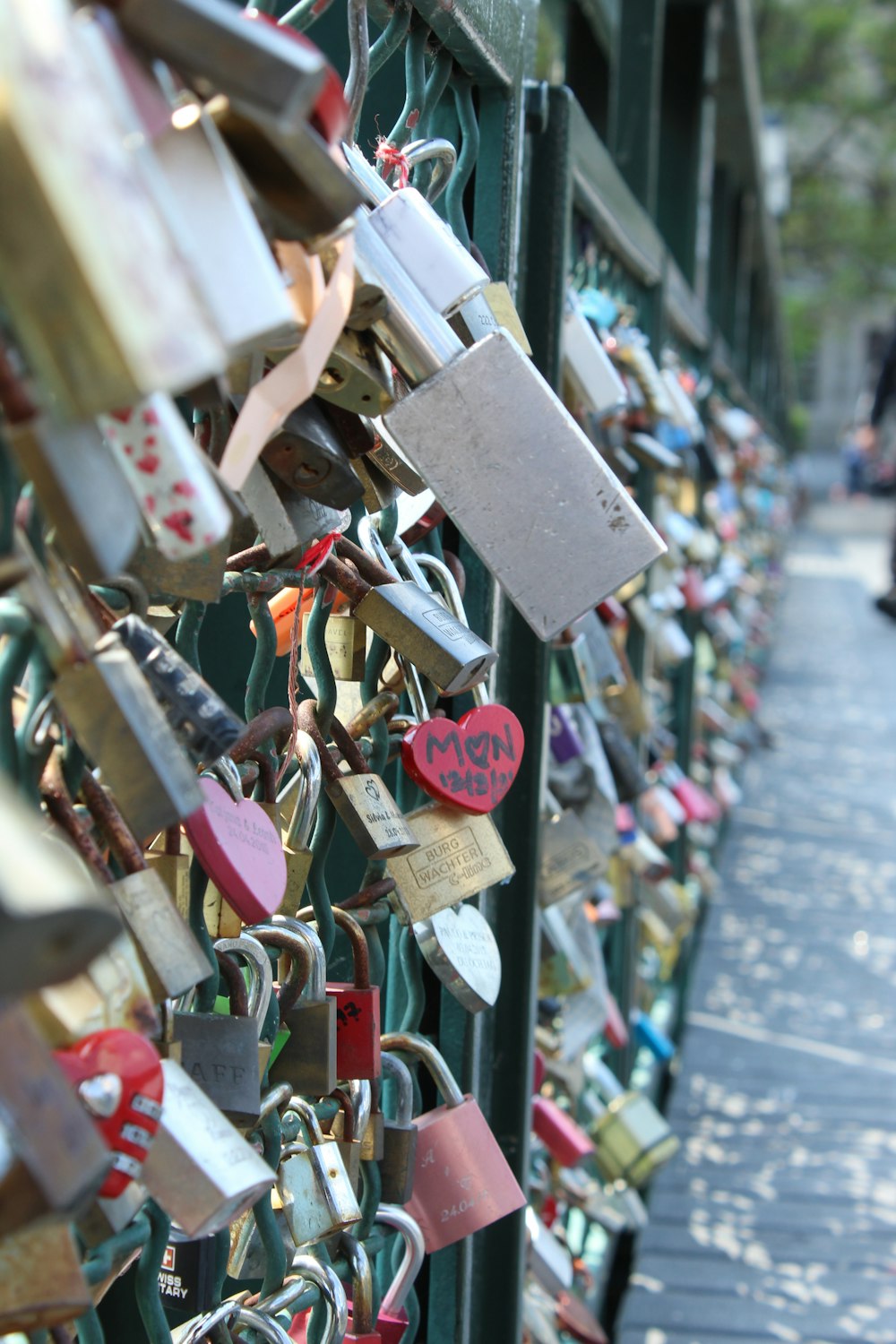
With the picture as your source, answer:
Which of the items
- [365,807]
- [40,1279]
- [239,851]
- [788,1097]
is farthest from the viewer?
[788,1097]

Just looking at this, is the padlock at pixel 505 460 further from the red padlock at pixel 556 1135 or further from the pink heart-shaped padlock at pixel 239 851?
the red padlock at pixel 556 1135

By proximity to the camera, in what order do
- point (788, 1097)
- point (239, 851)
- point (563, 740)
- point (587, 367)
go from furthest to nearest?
point (788, 1097), point (563, 740), point (587, 367), point (239, 851)

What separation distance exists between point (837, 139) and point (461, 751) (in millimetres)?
38375

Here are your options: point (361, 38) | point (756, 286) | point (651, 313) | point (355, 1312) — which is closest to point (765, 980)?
point (651, 313)

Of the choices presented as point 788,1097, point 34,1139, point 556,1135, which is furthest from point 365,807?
point 788,1097

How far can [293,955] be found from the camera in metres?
→ 1.17

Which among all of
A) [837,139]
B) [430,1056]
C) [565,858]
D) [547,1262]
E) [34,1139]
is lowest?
[837,139]

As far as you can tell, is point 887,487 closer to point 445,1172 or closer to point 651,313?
point 651,313

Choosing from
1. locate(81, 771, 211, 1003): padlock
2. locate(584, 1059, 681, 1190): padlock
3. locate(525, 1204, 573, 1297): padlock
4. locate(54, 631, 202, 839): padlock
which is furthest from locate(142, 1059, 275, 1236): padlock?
locate(584, 1059, 681, 1190): padlock

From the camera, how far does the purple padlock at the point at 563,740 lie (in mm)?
2025

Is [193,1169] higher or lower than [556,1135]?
higher

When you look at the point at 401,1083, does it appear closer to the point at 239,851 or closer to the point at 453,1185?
the point at 453,1185

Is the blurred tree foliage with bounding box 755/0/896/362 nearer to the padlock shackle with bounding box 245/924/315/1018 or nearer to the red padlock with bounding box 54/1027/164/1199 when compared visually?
the padlock shackle with bounding box 245/924/315/1018

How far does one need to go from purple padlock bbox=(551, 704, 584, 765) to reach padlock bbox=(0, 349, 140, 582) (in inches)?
54.0
